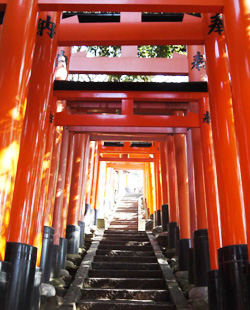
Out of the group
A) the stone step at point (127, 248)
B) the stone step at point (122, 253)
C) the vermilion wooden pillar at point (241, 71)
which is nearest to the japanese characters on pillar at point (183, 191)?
the stone step at point (122, 253)

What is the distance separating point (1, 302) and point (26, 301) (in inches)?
46.9

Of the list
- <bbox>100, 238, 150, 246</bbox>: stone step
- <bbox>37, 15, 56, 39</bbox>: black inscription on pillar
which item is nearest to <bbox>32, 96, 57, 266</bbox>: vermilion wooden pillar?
<bbox>37, 15, 56, 39</bbox>: black inscription on pillar

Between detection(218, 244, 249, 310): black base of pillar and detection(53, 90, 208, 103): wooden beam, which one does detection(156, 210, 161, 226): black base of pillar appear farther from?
detection(218, 244, 249, 310): black base of pillar

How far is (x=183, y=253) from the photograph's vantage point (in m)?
9.02

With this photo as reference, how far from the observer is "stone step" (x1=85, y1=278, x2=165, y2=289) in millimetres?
7902

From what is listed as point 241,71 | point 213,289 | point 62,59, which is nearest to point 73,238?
point 62,59

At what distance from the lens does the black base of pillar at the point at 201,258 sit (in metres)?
7.13

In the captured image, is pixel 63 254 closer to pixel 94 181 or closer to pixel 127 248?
pixel 127 248

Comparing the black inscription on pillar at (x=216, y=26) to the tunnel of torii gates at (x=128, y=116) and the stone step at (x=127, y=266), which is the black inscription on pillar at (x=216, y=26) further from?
the stone step at (x=127, y=266)

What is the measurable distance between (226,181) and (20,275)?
3.05m

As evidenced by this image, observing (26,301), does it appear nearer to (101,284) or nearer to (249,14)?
(101,284)

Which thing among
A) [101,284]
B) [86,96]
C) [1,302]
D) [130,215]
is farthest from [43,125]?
[130,215]

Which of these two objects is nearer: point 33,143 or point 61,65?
point 33,143

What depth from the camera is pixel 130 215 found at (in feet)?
64.6
